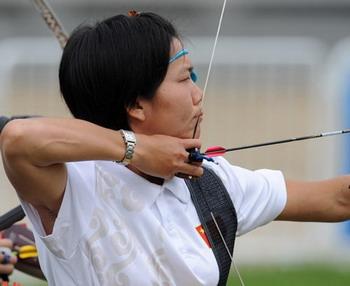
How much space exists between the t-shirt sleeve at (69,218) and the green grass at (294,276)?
3.51 meters

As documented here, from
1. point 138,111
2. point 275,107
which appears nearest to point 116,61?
point 138,111

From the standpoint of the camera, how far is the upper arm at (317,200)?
11.0ft

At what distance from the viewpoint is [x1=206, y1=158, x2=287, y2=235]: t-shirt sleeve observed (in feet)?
10.6

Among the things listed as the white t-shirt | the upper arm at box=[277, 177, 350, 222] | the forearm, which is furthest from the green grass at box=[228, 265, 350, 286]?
the forearm

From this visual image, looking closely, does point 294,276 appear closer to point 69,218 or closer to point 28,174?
point 69,218

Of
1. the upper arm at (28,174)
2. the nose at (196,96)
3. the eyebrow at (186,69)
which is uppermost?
the eyebrow at (186,69)

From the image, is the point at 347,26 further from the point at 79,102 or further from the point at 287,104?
the point at 79,102

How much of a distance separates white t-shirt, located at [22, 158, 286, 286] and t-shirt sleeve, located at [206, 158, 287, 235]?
0.15 metres

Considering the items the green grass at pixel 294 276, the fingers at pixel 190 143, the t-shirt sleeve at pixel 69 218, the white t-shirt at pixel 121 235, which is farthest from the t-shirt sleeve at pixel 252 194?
the green grass at pixel 294 276

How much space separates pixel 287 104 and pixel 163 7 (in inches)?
213

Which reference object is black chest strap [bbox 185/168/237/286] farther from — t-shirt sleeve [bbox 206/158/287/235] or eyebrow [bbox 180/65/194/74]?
eyebrow [bbox 180/65/194/74]

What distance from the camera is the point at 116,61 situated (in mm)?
2963

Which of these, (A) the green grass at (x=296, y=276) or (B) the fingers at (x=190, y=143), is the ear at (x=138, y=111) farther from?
(A) the green grass at (x=296, y=276)

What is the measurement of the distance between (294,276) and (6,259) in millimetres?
3281
